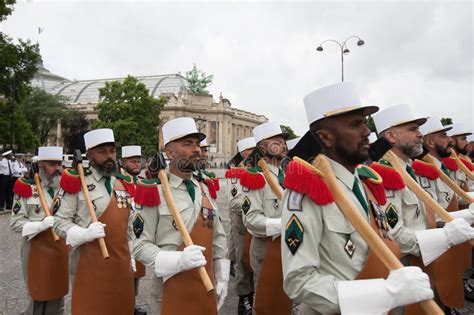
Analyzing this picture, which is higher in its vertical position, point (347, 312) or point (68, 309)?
point (347, 312)

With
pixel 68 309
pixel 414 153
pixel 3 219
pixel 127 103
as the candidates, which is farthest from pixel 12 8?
pixel 127 103

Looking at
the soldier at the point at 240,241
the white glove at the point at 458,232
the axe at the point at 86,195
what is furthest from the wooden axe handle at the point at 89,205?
the white glove at the point at 458,232

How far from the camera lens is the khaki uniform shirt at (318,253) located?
2.08 metres

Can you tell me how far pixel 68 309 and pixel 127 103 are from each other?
158 ft

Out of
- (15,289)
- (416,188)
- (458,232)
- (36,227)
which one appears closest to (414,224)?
(416,188)

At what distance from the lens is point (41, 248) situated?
525cm

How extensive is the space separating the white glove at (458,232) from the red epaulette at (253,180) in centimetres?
240

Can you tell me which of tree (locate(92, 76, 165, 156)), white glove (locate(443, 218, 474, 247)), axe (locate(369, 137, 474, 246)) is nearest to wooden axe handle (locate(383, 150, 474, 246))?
axe (locate(369, 137, 474, 246))

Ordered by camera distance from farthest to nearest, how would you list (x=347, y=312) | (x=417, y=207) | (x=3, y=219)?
(x=3, y=219) → (x=417, y=207) → (x=347, y=312)

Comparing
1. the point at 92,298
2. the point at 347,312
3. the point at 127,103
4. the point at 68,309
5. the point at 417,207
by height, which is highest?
the point at 127,103

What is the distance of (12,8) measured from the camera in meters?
20.3

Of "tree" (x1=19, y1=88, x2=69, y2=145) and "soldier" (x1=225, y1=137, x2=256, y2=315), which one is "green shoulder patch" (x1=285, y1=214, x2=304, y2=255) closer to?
"soldier" (x1=225, y1=137, x2=256, y2=315)

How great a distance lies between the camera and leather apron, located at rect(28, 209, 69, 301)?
4.95m

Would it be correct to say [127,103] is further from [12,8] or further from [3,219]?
[3,219]
